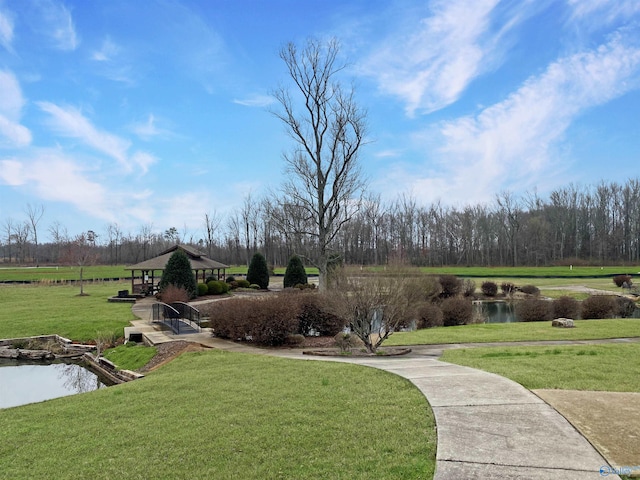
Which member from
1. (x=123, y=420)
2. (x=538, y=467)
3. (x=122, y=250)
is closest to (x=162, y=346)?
(x=123, y=420)

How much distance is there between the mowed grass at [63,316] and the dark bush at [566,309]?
749 inches

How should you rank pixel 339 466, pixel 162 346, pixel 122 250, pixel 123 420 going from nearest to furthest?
pixel 339 466 → pixel 123 420 → pixel 162 346 → pixel 122 250

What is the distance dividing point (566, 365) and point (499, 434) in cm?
417

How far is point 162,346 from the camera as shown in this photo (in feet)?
42.7

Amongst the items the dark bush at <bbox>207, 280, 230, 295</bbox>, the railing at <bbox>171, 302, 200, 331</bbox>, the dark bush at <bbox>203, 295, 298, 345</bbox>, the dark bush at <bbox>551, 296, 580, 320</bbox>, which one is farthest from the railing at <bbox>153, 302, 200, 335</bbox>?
the dark bush at <bbox>551, 296, 580, 320</bbox>

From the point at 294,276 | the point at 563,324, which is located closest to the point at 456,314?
the point at 563,324

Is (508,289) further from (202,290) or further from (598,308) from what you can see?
(202,290)

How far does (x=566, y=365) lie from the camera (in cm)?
748

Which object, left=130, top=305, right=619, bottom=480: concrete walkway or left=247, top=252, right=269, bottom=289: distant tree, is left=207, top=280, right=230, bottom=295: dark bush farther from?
left=130, top=305, right=619, bottom=480: concrete walkway

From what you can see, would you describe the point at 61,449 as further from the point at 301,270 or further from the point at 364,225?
the point at 364,225

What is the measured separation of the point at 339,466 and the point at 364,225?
221 feet

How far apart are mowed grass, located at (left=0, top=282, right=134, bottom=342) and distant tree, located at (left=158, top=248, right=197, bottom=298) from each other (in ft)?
8.40

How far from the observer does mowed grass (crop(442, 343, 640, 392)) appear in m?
6.12

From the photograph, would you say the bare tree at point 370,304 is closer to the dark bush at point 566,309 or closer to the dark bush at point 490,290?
the dark bush at point 566,309
